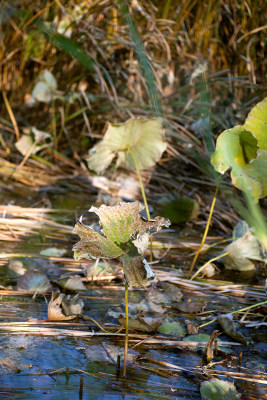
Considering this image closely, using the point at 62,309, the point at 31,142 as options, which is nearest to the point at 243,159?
the point at 62,309

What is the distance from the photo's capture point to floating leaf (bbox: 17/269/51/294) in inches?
50.0

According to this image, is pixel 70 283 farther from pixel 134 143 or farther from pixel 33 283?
pixel 134 143

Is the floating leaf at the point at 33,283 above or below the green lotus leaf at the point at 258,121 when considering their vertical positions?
below

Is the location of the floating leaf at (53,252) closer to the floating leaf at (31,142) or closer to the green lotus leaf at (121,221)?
the green lotus leaf at (121,221)

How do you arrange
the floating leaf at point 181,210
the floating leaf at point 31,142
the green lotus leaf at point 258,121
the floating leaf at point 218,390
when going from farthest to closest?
the floating leaf at point 31,142 → the floating leaf at point 181,210 → the green lotus leaf at point 258,121 → the floating leaf at point 218,390

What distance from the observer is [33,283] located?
128 centimetres

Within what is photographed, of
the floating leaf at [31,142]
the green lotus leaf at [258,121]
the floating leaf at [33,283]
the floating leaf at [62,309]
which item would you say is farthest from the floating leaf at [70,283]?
the floating leaf at [31,142]

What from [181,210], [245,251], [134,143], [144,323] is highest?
[134,143]

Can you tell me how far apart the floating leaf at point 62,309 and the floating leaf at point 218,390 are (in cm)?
38

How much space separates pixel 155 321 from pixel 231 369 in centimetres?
20

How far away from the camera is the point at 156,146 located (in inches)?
61.2

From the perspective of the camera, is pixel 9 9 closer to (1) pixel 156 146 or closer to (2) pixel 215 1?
(2) pixel 215 1

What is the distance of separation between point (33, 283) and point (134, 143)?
0.56 m

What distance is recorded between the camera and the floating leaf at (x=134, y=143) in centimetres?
151
